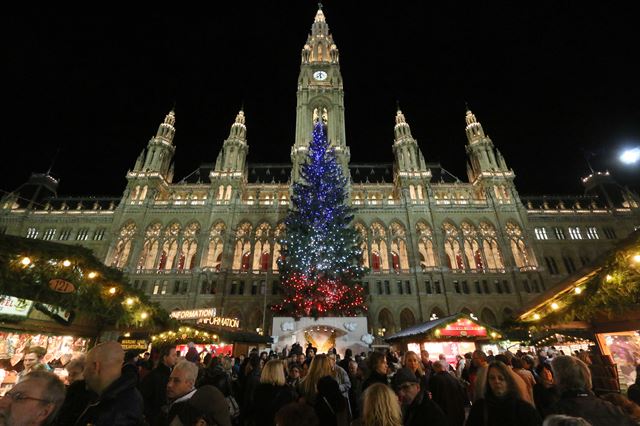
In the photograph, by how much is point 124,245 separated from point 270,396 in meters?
38.1

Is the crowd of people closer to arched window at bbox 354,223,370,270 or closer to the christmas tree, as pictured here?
the christmas tree

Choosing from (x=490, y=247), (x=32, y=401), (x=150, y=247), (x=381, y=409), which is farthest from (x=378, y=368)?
(x=150, y=247)

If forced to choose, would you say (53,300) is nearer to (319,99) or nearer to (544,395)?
(544,395)

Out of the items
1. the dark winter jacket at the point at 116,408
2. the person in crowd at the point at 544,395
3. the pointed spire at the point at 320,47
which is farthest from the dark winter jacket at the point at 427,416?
the pointed spire at the point at 320,47

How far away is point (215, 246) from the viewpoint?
3484 cm

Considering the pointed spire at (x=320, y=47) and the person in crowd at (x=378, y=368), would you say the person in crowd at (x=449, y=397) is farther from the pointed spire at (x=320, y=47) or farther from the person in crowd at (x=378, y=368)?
the pointed spire at (x=320, y=47)

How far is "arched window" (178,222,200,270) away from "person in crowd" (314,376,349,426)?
3385 centimetres

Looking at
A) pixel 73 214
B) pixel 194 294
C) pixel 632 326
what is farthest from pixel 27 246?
pixel 73 214

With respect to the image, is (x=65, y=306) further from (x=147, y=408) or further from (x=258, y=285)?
(x=258, y=285)

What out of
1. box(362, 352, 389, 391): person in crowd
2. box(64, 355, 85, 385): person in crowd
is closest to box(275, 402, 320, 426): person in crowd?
box(362, 352, 389, 391): person in crowd

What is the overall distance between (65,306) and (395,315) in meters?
28.6

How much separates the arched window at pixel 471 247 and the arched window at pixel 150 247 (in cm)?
3665

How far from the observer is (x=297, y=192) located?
25.0 m

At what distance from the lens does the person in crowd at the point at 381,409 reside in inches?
96.3
